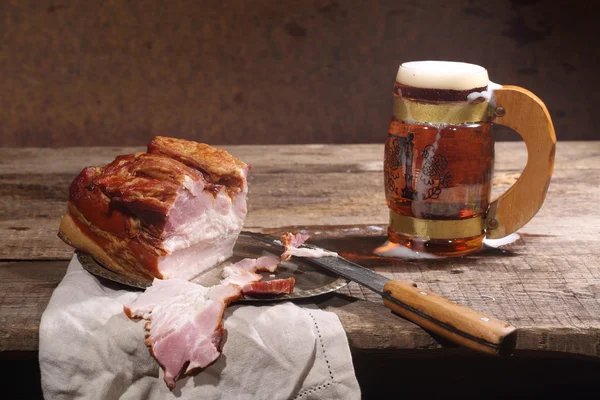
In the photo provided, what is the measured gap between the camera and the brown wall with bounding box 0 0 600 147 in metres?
2.84

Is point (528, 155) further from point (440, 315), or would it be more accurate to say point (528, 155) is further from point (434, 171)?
point (440, 315)

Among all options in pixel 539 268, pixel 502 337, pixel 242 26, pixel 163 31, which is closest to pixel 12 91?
pixel 163 31

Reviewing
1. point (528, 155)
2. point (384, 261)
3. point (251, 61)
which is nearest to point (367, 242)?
point (384, 261)

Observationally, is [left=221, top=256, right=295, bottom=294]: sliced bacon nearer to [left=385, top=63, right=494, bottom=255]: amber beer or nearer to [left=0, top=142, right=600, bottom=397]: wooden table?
[left=0, top=142, right=600, bottom=397]: wooden table

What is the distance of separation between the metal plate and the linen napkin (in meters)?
0.07

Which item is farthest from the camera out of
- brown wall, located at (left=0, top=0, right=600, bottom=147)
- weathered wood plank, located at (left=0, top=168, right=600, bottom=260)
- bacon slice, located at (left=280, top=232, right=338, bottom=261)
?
brown wall, located at (left=0, top=0, right=600, bottom=147)

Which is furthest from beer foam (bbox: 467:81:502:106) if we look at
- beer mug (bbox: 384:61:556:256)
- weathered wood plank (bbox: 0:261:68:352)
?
weathered wood plank (bbox: 0:261:68:352)

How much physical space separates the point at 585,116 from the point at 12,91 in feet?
6.97

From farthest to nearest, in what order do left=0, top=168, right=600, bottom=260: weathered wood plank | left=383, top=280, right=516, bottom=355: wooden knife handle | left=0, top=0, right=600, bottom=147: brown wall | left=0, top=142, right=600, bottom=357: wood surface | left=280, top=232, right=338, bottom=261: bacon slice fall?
left=0, top=0, right=600, bottom=147: brown wall < left=0, top=168, right=600, bottom=260: weathered wood plank < left=280, top=232, right=338, bottom=261: bacon slice < left=0, top=142, right=600, bottom=357: wood surface < left=383, top=280, right=516, bottom=355: wooden knife handle

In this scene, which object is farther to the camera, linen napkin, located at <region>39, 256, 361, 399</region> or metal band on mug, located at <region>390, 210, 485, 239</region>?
metal band on mug, located at <region>390, 210, 485, 239</region>

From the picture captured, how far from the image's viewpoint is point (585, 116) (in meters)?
3.04

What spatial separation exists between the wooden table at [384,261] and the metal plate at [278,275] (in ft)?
0.09

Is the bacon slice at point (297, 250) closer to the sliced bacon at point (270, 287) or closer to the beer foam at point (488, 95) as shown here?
the sliced bacon at point (270, 287)

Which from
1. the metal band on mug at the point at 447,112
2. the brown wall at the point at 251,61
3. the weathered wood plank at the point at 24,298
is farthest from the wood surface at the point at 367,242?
the brown wall at the point at 251,61
